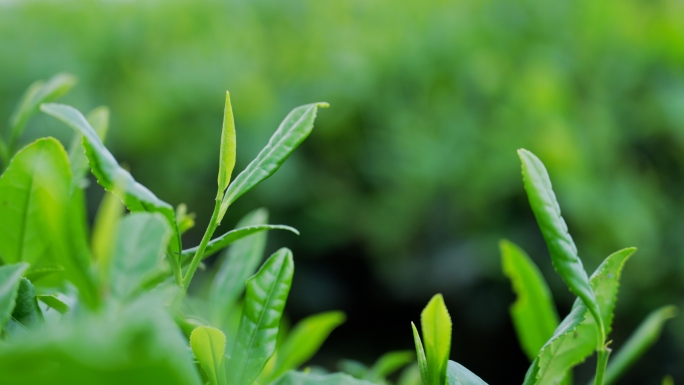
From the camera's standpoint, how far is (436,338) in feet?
1.22

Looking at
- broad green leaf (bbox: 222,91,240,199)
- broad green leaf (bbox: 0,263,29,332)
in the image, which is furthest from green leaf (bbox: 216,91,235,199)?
broad green leaf (bbox: 0,263,29,332)

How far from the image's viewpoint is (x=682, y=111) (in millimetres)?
2209

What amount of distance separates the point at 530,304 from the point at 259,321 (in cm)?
30

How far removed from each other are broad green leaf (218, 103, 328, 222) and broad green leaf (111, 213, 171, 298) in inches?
3.6

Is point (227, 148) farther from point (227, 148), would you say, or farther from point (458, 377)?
point (458, 377)

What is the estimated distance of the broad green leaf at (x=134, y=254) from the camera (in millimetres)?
277

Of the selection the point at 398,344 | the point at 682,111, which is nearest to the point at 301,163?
the point at 398,344

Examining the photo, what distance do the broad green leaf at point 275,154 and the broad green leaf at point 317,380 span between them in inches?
4.3

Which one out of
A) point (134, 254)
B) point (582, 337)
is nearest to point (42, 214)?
point (134, 254)

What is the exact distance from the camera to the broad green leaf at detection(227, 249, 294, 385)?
0.39 metres

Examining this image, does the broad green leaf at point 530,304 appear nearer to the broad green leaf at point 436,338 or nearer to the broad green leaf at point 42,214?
the broad green leaf at point 436,338

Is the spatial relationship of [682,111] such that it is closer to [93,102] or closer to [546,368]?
[546,368]

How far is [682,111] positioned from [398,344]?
63.7 inches

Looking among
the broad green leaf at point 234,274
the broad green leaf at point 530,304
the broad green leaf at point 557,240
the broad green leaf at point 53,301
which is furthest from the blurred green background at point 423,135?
the broad green leaf at point 53,301
